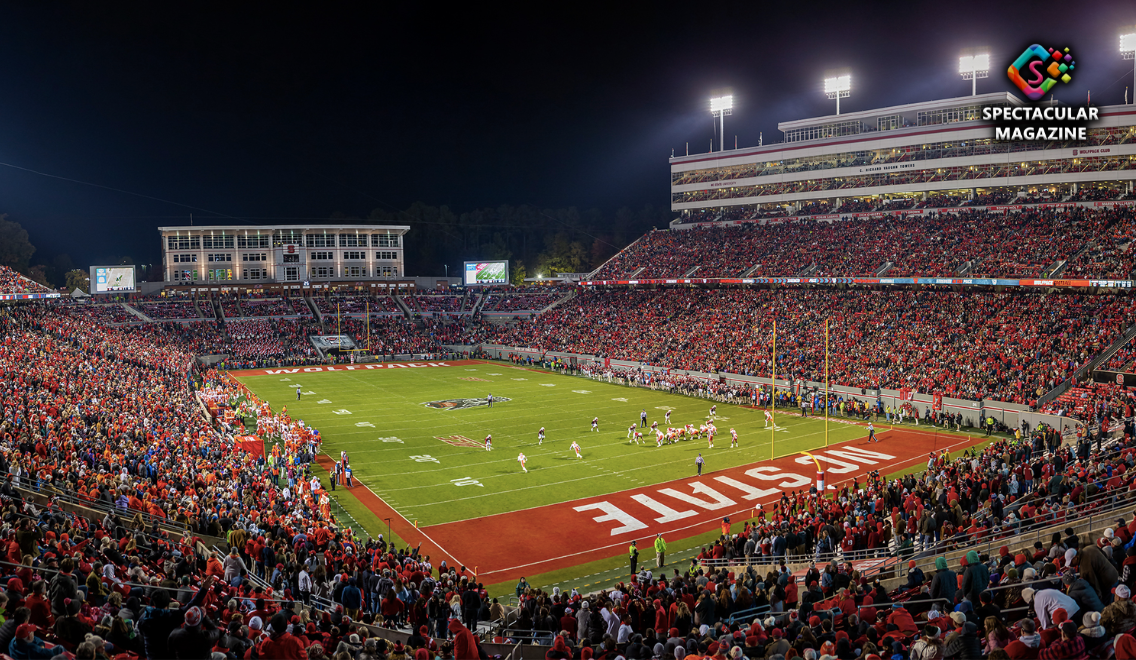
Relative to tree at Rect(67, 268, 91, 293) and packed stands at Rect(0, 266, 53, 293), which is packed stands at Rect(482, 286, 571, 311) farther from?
tree at Rect(67, 268, 91, 293)

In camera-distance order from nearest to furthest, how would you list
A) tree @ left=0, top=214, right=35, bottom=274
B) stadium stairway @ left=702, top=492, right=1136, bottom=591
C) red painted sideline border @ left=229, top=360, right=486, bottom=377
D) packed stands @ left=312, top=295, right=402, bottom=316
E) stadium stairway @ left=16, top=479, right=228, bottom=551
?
stadium stairway @ left=702, top=492, right=1136, bottom=591 < stadium stairway @ left=16, top=479, right=228, bottom=551 < red painted sideline border @ left=229, top=360, right=486, bottom=377 < packed stands @ left=312, top=295, right=402, bottom=316 < tree @ left=0, top=214, right=35, bottom=274

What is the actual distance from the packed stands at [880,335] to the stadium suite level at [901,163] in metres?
12.1

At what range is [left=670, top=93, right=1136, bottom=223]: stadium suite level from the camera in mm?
49375

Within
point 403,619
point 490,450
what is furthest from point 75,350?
point 403,619

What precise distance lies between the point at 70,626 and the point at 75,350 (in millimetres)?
37447

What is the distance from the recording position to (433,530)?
2144cm

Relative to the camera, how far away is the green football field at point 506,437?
25.3 m

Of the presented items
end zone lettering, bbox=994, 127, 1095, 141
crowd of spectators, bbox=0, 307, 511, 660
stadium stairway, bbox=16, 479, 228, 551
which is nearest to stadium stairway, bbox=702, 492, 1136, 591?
crowd of spectators, bbox=0, 307, 511, 660

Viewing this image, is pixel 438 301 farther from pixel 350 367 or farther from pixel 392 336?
pixel 350 367

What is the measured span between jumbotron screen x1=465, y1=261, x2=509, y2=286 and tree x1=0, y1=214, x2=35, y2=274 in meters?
56.6

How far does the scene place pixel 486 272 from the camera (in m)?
80.2

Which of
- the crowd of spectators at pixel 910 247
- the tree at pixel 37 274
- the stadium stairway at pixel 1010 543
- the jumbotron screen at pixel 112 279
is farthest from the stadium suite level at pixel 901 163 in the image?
the tree at pixel 37 274

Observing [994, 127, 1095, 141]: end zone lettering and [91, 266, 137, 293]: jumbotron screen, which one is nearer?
[994, 127, 1095, 141]: end zone lettering

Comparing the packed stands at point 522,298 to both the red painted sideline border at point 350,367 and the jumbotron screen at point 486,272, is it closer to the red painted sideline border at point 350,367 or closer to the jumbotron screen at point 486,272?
the jumbotron screen at point 486,272
